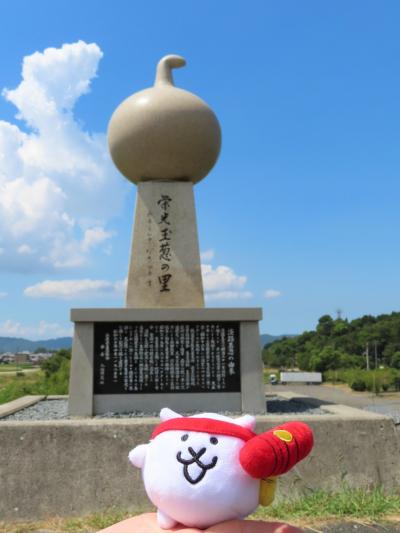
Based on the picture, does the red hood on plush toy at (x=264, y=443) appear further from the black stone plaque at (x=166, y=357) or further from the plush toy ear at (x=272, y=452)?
the black stone plaque at (x=166, y=357)

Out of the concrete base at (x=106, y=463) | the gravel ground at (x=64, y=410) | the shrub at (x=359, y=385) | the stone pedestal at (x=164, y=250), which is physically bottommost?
the shrub at (x=359, y=385)

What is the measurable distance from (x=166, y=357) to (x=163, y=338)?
0.81 feet

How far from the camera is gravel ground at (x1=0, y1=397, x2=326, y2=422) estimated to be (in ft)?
21.6

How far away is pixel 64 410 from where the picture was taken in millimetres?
7383

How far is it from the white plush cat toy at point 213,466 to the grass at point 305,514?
8.49 ft

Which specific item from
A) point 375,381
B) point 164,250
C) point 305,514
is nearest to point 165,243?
point 164,250

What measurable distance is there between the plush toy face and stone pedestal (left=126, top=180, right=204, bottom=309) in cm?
555

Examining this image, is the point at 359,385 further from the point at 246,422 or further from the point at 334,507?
the point at 246,422

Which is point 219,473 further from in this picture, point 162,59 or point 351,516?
point 162,59

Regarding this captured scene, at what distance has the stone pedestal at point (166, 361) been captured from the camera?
684 centimetres

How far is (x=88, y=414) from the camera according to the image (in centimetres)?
670

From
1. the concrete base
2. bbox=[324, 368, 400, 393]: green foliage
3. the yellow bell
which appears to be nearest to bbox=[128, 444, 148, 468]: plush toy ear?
the yellow bell

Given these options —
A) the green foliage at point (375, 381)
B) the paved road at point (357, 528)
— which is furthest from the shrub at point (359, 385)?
the paved road at point (357, 528)

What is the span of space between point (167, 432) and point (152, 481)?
0.22 m
